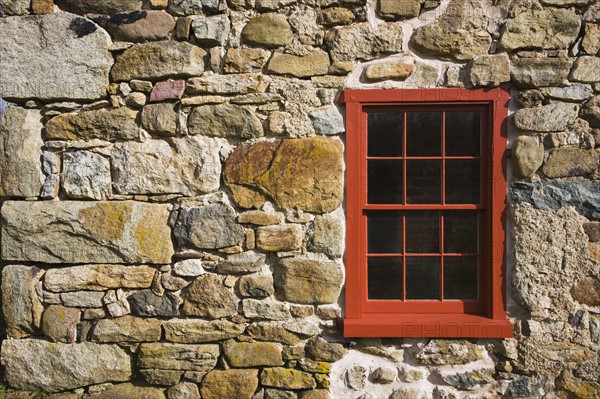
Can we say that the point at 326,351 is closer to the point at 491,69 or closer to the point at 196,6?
the point at 491,69

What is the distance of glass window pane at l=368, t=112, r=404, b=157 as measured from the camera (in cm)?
331

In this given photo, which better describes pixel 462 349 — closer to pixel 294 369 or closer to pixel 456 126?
pixel 294 369

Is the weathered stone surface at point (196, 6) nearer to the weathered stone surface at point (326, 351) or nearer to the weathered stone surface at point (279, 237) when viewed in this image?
the weathered stone surface at point (279, 237)

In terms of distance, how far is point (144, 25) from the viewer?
3.25 metres

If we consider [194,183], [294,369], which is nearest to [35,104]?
[194,183]

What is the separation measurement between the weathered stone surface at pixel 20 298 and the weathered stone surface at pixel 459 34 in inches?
120

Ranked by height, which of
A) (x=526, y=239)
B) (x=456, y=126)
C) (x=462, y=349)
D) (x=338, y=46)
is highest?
(x=338, y=46)

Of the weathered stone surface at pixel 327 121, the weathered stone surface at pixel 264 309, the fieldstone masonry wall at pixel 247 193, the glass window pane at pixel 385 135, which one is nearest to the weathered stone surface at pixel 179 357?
the fieldstone masonry wall at pixel 247 193

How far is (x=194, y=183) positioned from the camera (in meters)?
3.22

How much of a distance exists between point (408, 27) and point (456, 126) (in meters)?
0.74

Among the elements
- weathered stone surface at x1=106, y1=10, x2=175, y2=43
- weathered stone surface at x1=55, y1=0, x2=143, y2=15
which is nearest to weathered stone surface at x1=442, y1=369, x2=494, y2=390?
weathered stone surface at x1=106, y1=10, x2=175, y2=43

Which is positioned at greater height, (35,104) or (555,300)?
(35,104)

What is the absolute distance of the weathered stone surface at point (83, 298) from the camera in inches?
128

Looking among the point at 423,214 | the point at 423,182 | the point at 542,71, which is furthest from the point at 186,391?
the point at 542,71
